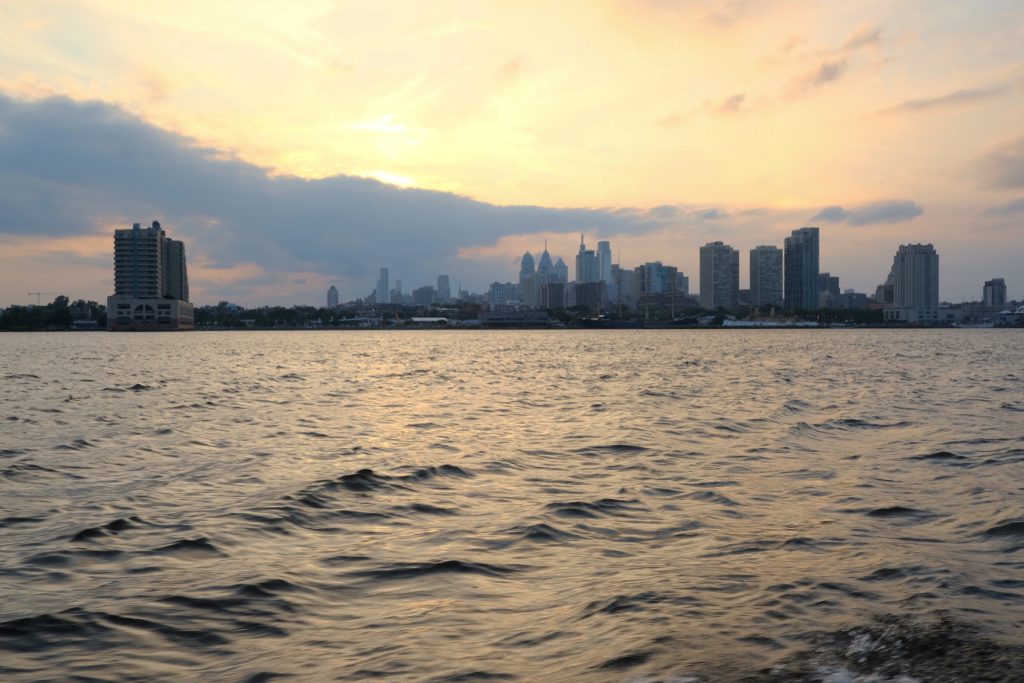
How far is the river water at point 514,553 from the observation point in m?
8.96

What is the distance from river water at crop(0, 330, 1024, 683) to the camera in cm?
896

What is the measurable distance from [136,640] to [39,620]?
1.66 meters

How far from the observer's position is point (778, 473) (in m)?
21.0

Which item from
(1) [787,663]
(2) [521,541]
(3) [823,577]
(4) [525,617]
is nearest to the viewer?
(1) [787,663]

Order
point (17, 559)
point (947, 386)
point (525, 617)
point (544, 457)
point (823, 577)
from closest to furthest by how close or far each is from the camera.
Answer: point (525, 617)
point (823, 577)
point (17, 559)
point (544, 457)
point (947, 386)

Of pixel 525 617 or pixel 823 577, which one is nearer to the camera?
pixel 525 617

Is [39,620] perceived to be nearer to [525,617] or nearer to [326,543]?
[326,543]

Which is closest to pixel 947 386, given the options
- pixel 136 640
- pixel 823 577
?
pixel 823 577

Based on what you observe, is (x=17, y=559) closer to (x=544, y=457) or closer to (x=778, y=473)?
(x=544, y=457)

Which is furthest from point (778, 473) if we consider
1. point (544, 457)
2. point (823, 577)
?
point (823, 577)

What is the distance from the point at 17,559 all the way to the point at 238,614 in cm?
515

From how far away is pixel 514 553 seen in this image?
43.8 feet

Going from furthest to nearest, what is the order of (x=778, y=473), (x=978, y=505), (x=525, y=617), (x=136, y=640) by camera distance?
(x=778, y=473) → (x=978, y=505) → (x=525, y=617) → (x=136, y=640)

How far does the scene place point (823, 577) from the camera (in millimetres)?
11695
